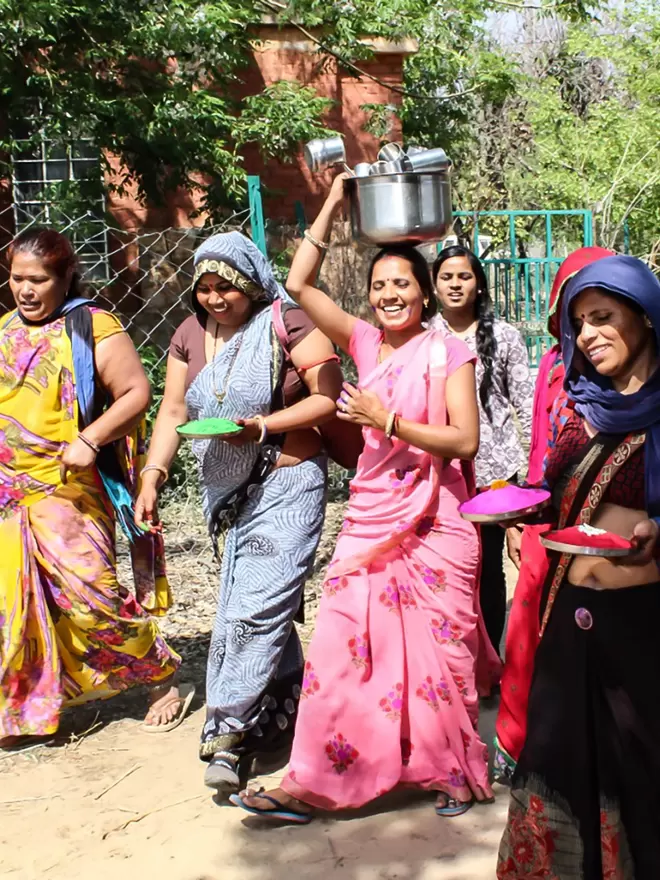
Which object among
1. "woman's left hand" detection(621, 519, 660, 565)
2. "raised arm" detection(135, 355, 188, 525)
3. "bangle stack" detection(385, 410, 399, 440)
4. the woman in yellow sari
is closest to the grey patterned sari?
"raised arm" detection(135, 355, 188, 525)

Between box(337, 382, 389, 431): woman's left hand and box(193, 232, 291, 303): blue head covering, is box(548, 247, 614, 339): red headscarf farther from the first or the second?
box(193, 232, 291, 303): blue head covering

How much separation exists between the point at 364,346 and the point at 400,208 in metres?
0.50

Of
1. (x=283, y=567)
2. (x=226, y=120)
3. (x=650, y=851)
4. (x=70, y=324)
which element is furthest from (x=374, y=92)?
(x=650, y=851)

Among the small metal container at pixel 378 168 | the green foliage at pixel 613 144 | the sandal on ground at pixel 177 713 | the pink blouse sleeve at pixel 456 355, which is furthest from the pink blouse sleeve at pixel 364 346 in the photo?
the green foliage at pixel 613 144

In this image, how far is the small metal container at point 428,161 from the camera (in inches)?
147

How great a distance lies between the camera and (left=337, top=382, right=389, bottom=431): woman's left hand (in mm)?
3477

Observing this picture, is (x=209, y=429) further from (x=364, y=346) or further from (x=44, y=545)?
(x=44, y=545)

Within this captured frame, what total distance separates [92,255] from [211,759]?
603 cm

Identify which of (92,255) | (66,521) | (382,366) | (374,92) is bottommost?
(66,521)

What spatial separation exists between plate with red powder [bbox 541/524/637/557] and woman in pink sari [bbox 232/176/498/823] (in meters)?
0.95

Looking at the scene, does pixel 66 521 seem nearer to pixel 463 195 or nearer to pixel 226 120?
pixel 226 120

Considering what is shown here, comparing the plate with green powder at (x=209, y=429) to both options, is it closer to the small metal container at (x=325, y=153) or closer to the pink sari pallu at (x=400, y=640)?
the pink sari pallu at (x=400, y=640)

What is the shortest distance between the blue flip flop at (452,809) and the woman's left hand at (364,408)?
126 centimetres

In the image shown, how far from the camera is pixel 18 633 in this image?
4.17 m
